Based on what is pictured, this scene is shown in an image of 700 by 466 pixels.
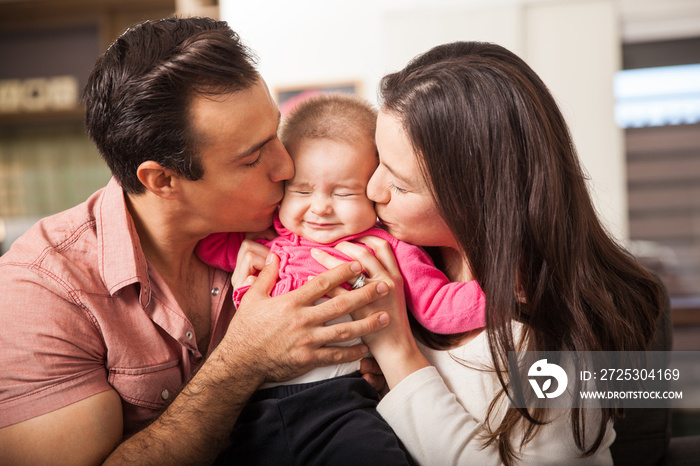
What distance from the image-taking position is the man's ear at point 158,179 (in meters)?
1.26

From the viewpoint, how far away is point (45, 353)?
3.64 ft

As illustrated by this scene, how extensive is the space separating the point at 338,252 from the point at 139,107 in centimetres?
53

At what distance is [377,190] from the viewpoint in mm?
1202

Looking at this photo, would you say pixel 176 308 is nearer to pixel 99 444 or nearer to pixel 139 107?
pixel 99 444

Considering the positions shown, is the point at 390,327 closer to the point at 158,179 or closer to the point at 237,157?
the point at 237,157

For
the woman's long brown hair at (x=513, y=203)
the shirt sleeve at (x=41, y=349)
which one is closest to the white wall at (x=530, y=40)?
the woman's long brown hair at (x=513, y=203)

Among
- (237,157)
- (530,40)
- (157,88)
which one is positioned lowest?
(237,157)

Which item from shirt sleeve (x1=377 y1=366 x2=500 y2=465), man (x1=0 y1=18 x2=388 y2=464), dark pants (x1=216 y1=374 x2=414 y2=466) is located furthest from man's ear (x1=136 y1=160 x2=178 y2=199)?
shirt sleeve (x1=377 y1=366 x2=500 y2=465)

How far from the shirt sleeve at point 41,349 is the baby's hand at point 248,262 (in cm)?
32

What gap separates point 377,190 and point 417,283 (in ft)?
0.71

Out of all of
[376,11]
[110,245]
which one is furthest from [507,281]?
[376,11]

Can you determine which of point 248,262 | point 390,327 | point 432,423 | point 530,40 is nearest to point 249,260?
point 248,262

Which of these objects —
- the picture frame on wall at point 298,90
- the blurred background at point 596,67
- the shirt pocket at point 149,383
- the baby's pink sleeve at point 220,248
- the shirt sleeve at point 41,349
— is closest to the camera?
the shirt sleeve at point 41,349

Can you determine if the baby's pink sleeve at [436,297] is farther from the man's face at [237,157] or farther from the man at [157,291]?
the man's face at [237,157]
